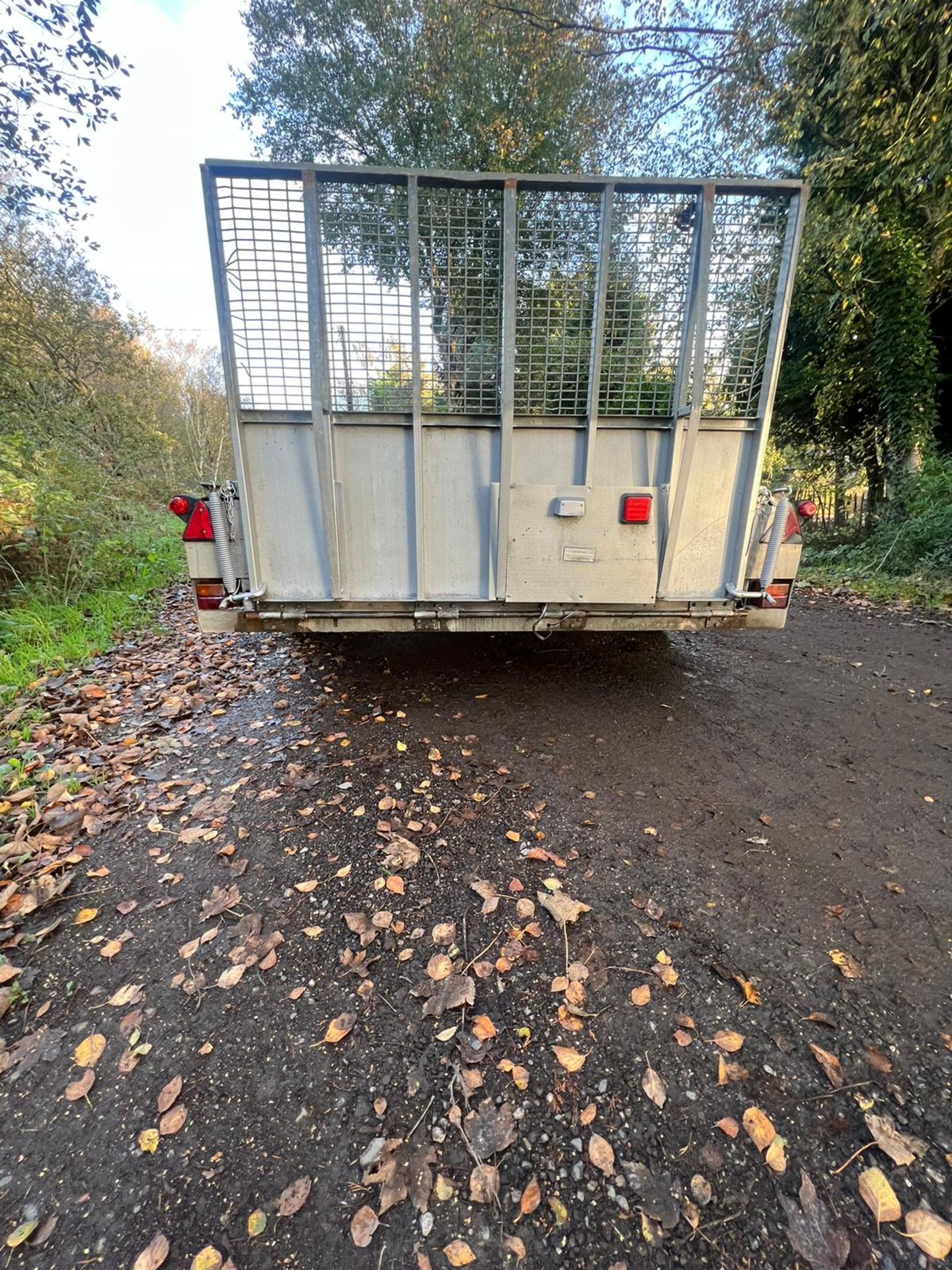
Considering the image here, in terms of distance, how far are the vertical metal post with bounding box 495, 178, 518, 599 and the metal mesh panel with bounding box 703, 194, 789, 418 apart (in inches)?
41.9

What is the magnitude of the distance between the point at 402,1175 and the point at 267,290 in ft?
11.6

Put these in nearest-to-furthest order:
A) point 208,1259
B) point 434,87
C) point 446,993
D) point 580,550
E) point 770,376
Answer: point 208,1259
point 446,993
point 770,376
point 580,550
point 434,87

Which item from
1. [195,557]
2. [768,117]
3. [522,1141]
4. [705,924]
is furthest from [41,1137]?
[768,117]

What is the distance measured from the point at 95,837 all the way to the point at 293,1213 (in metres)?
1.93

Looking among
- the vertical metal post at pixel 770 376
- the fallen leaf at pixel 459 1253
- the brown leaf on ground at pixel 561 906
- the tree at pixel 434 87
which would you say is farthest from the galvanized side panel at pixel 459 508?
the tree at pixel 434 87

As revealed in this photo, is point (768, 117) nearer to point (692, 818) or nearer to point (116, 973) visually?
point (692, 818)

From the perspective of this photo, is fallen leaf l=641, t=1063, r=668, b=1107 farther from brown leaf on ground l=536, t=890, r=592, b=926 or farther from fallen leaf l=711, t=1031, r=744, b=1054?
brown leaf on ground l=536, t=890, r=592, b=926

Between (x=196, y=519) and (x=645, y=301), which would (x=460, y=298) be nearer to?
(x=645, y=301)

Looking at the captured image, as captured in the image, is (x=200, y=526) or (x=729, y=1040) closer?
(x=729, y=1040)

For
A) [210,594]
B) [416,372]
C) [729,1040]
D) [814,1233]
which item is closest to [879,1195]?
[814,1233]

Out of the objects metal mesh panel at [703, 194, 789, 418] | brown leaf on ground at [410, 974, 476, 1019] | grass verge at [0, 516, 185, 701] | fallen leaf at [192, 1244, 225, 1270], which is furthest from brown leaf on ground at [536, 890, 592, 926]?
grass verge at [0, 516, 185, 701]

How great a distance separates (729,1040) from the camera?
1.61 meters

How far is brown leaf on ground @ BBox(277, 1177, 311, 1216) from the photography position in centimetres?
126

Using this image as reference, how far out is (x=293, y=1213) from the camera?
126 cm
